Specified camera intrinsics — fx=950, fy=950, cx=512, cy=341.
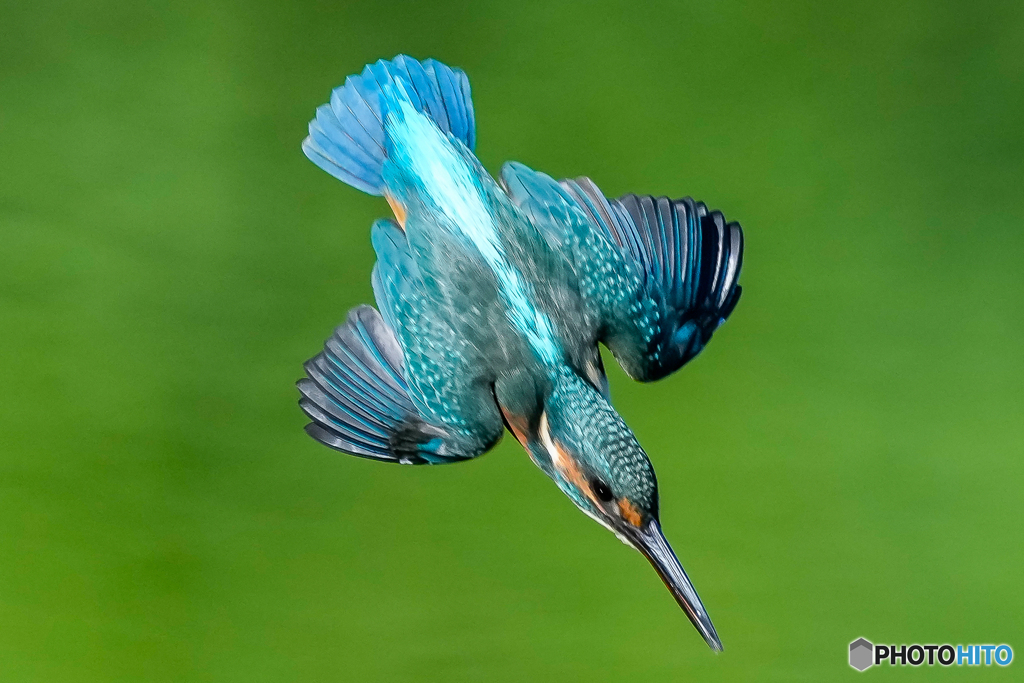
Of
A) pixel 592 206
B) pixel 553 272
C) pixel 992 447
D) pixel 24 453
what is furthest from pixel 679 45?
pixel 24 453

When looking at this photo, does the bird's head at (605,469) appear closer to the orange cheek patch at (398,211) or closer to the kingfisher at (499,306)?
the kingfisher at (499,306)

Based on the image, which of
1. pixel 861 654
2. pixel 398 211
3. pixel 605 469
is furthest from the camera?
pixel 861 654

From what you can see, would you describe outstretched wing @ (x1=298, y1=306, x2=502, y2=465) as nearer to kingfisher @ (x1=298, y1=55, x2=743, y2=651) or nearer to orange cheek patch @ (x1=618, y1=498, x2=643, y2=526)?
kingfisher @ (x1=298, y1=55, x2=743, y2=651)

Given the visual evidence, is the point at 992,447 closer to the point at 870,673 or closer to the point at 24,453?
the point at 870,673

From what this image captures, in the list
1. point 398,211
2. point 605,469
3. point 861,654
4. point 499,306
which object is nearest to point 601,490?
point 605,469

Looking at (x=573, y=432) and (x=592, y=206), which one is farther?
(x=592, y=206)

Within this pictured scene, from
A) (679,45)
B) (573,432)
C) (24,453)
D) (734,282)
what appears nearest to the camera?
(573,432)
